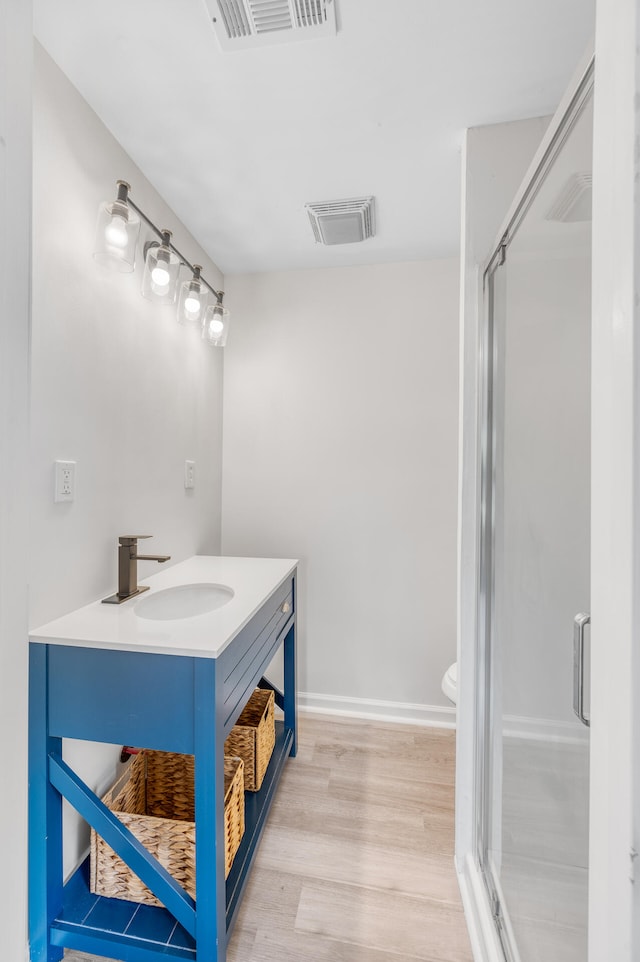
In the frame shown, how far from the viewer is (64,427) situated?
124 centimetres

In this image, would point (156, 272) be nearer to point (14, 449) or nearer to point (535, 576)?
point (14, 449)

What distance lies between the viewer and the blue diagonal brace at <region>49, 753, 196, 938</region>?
107 cm

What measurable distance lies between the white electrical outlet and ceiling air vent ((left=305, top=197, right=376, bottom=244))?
4.51 feet

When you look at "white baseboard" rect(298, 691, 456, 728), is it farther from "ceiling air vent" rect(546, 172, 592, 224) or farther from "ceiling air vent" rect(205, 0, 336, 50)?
"ceiling air vent" rect(205, 0, 336, 50)

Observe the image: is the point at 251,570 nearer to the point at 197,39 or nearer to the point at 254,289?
the point at 254,289

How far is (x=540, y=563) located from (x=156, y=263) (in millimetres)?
1544

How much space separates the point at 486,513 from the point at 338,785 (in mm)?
1265

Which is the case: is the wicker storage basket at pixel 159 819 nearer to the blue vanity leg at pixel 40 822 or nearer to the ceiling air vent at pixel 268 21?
the blue vanity leg at pixel 40 822

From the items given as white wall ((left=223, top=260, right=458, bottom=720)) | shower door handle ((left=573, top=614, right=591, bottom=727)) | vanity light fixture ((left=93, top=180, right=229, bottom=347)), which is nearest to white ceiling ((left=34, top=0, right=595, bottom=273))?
vanity light fixture ((left=93, top=180, right=229, bottom=347))

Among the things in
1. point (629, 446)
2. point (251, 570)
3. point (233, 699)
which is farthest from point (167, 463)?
point (629, 446)

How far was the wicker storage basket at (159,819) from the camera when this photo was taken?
1.18m

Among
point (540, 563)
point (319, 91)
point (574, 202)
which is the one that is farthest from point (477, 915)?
point (319, 91)

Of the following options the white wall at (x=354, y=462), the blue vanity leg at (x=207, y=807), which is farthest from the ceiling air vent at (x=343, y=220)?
the blue vanity leg at (x=207, y=807)

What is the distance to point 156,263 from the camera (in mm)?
1560
